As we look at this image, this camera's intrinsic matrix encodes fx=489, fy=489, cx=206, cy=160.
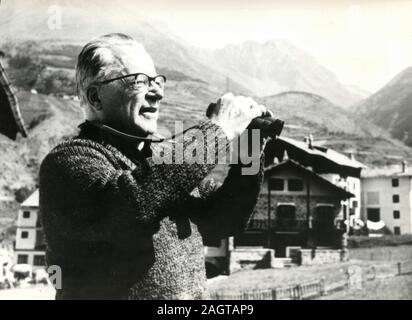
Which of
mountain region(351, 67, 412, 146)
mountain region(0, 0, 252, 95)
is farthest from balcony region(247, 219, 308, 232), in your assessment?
mountain region(0, 0, 252, 95)

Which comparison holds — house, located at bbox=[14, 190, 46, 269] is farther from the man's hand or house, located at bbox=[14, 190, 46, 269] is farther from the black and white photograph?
the man's hand

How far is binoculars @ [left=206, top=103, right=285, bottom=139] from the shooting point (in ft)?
2.59

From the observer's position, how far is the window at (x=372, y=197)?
3889mm

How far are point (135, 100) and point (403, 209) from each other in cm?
357

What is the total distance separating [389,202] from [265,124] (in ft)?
11.2

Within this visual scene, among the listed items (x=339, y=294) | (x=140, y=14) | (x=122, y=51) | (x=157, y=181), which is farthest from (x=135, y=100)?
(x=339, y=294)

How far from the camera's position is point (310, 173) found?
4352 millimetres

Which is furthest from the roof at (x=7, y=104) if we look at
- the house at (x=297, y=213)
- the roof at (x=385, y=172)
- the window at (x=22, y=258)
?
the roof at (x=385, y=172)

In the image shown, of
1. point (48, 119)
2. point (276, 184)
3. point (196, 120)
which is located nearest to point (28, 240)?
point (48, 119)

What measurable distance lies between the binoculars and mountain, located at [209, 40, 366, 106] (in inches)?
87.7

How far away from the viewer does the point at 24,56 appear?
12.2 feet

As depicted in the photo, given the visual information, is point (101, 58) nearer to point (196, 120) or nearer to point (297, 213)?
point (196, 120)
